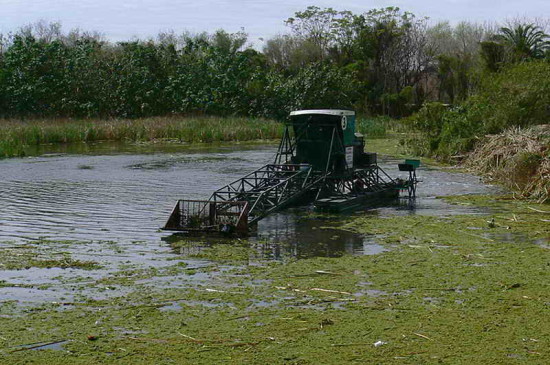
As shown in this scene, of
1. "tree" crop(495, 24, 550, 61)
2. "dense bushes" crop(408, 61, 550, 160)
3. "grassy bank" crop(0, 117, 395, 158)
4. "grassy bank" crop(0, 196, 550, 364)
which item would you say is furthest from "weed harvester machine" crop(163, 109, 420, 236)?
Result: "tree" crop(495, 24, 550, 61)

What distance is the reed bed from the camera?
59.2 ft

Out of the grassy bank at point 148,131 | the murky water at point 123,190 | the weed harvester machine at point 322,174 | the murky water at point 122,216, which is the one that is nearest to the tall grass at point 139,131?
the grassy bank at point 148,131

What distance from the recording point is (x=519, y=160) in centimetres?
1908

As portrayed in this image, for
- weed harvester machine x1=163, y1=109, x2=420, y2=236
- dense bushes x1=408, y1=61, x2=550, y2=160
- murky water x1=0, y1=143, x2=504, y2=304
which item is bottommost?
murky water x1=0, y1=143, x2=504, y2=304

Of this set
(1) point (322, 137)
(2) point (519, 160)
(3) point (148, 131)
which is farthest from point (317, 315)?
(3) point (148, 131)

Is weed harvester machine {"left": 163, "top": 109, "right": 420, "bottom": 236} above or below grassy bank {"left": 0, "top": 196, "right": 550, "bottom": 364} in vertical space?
above

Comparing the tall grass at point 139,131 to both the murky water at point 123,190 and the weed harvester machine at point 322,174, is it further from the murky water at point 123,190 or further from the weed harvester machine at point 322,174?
the weed harvester machine at point 322,174

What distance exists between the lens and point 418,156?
1223 inches

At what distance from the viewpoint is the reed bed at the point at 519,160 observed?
18.0m

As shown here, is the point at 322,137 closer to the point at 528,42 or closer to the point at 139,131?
the point at 139,131

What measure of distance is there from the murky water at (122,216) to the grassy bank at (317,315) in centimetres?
53

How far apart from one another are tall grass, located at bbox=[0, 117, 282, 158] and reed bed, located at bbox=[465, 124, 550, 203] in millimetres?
18810

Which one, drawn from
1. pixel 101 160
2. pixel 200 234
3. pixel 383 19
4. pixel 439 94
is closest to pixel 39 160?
pixel 101 160

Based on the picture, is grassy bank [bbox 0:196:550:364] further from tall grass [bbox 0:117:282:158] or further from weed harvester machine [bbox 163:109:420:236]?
tall grass [bbox 0:117:282:158]
